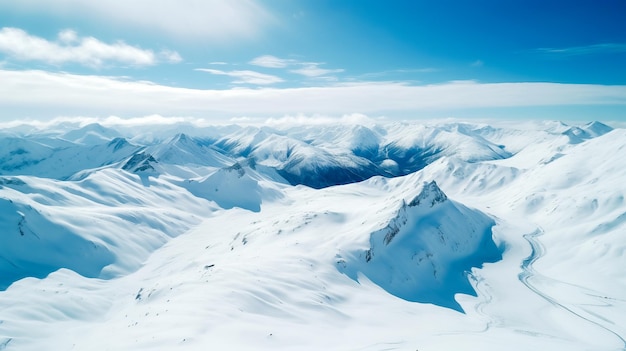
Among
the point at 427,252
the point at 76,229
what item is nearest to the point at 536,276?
the point at 427,252

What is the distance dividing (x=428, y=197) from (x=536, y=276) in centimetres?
3819

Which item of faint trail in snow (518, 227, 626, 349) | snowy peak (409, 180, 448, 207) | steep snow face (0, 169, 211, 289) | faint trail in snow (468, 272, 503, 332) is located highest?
snowy peak (409, 180, 448, 207)

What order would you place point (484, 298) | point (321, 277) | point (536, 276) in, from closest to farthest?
point (321, 277), point (484, 298), point (536, 276)

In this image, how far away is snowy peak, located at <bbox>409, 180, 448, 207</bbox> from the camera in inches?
4308

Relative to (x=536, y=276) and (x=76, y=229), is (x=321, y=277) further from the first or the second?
(x=76, y=229)

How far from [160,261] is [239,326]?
78027 millimetres

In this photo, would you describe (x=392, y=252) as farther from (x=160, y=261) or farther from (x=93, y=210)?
(x=93, y=210)

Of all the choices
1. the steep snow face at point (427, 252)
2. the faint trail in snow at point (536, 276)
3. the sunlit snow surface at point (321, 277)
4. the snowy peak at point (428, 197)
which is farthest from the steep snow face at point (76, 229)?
the faint trail in snow at point (536, 276)

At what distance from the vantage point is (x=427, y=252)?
8888 centimetres

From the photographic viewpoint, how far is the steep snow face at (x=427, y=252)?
74125 millimetres

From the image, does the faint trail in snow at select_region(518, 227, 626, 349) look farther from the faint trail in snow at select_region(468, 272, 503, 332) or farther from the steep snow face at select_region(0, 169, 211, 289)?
the steep snow face at select_region(0, 169, 211, 289)

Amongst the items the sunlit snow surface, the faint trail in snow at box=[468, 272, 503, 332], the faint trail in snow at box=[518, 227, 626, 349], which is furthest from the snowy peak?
the faint trail in snow at box=[518, 227, 626, 349]

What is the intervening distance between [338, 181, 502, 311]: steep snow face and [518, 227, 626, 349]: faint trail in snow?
891cm

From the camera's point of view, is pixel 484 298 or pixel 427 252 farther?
pixel 427 252
